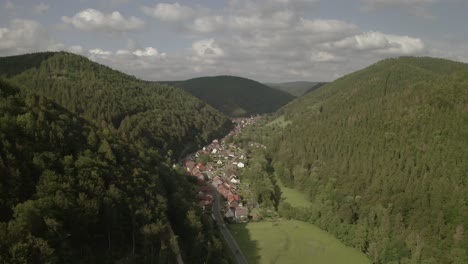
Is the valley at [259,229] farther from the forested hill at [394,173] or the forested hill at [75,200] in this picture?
the forested hill at [75,200]

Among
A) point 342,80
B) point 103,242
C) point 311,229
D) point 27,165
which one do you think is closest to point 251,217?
point 311,229

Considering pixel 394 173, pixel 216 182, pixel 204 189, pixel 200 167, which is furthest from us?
pixel 200 167

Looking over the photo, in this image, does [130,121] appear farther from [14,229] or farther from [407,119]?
[14,229]

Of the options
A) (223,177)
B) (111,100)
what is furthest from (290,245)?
(111,100)

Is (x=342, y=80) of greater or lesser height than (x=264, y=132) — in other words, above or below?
above

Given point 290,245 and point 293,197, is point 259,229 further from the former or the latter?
point 293,197
